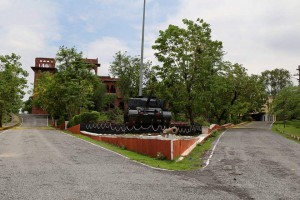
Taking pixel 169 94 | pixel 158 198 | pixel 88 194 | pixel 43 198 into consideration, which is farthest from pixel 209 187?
pixel 169 94

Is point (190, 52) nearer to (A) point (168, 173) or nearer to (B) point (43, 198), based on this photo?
(A) point (168, 173)

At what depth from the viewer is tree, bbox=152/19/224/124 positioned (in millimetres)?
39344

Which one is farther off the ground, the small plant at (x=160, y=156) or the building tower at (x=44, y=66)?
the building tower at (x=44, y=66)

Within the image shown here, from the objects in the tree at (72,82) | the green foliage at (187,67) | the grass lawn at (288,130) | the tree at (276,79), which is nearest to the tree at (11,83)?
the tree at (72,82)

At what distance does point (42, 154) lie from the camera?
15.7 meters

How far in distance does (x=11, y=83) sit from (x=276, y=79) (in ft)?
220

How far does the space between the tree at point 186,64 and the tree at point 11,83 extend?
817 inches

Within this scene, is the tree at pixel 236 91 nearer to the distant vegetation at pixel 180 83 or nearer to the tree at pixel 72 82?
the distant vegetation at pixel 180 83

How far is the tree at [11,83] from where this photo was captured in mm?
48594

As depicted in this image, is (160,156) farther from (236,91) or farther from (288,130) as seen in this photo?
(236,91)

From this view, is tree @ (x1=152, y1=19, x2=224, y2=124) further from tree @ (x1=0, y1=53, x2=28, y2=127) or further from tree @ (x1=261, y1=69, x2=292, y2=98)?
tree @ (x1=261, y1=69, x2=292, y2=98)

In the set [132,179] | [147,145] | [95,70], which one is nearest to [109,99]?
[95,70]

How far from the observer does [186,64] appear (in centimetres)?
3969

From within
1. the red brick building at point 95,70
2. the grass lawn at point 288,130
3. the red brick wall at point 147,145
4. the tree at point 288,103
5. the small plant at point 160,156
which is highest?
the red brick building at point 95,70
